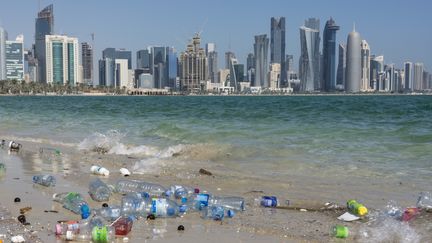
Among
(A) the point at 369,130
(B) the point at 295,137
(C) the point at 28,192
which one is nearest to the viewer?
(C) the point at 28,192

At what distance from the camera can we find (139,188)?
8336 millimetres

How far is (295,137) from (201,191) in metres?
8.48

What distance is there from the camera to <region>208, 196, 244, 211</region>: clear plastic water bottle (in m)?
7.06

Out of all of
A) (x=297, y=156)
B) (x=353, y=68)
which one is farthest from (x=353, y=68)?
(x=297, y=156)

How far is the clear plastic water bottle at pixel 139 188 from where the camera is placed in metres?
8.16

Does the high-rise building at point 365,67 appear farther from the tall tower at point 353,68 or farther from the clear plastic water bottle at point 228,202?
the clear plastic water bottle at point 228,202

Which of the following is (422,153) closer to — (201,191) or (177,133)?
(201,191)

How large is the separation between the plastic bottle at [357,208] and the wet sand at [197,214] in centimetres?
15

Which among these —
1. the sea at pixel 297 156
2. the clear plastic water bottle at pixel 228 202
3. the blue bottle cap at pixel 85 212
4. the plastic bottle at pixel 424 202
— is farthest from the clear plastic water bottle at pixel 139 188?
the plastic bottle at pixel 424 202

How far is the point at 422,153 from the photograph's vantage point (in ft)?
40.3

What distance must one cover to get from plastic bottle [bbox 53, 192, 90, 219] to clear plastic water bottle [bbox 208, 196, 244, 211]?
5.25 ft

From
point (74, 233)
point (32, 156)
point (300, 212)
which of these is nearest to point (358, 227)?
point (300, 212)

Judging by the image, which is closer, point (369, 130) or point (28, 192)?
point (28, 192)

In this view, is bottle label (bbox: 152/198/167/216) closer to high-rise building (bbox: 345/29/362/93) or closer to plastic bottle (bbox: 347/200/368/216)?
plastic bottle (bbox: 347/200/368/216)
